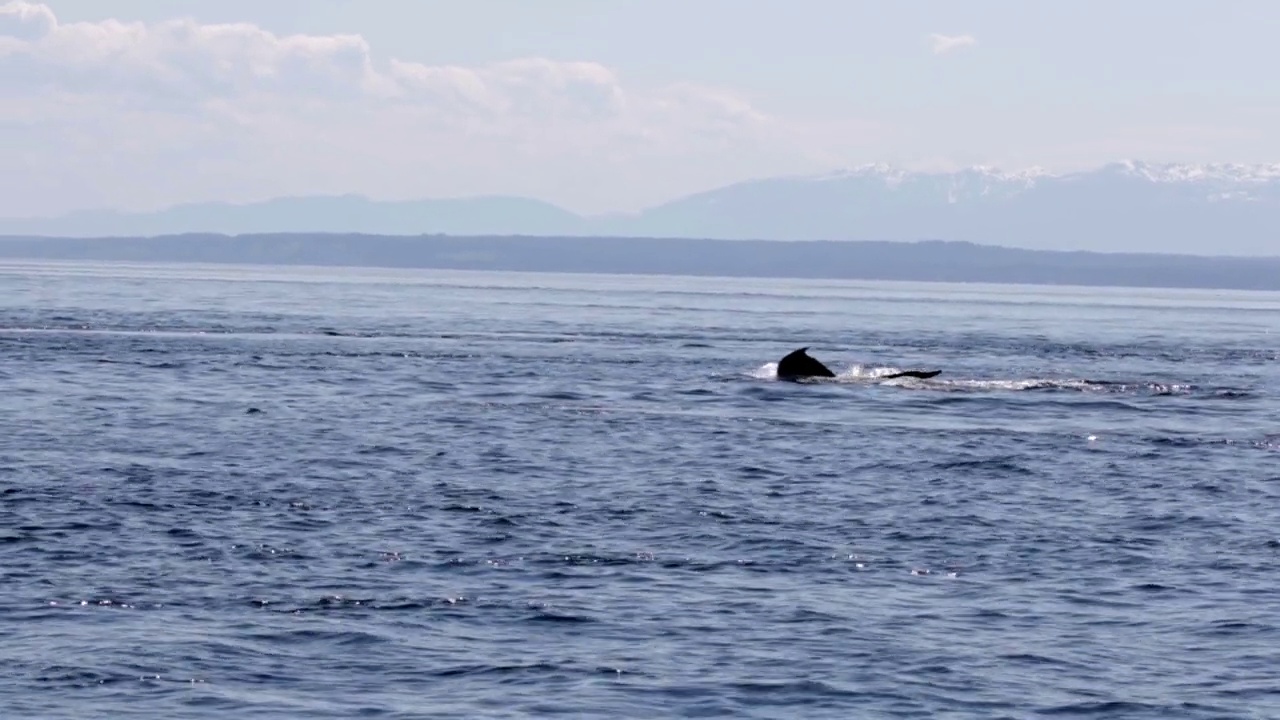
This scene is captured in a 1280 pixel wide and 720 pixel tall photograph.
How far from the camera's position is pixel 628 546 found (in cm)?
2078

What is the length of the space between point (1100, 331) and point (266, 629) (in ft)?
250

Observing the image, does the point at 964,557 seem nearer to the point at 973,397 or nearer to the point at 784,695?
the point at 784,695

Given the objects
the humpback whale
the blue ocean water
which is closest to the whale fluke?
the humpback whale

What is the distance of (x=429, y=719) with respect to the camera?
1374 cm

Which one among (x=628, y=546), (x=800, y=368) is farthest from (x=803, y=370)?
(x=628, y=546)

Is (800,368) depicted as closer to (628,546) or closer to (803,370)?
(803,370)

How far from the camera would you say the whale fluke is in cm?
4609

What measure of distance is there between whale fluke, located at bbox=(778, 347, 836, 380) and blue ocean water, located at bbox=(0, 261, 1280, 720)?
1.23 meters

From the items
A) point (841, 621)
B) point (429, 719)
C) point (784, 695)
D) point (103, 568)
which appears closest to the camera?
point (429, 719)

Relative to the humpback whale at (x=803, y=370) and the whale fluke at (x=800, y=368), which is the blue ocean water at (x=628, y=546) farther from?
the whale fluke at (x=800, y=368)

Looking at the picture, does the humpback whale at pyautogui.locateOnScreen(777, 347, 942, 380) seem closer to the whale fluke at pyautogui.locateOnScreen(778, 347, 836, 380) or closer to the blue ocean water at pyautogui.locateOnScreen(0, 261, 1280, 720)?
the whale fluke at pyautogui.locateOnScreen(778, 347, 836, 380)

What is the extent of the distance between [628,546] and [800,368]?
85.3 ft

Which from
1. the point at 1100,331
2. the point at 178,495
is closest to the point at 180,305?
the point at 1100,331

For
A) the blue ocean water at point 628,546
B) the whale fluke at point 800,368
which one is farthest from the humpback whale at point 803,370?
the blue ocean water at point 628,546
